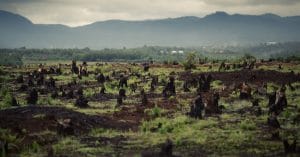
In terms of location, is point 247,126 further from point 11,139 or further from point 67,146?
point 11,139

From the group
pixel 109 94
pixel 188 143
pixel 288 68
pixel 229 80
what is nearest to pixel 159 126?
pixel 188 143

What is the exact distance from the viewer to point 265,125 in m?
34.0

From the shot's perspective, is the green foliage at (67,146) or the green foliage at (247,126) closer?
the green foliage at (67,146)

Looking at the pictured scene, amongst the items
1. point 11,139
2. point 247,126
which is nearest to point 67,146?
point 11,139

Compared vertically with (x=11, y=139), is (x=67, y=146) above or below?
below

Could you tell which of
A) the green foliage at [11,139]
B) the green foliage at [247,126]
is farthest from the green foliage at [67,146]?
the green foliage at [247,126]

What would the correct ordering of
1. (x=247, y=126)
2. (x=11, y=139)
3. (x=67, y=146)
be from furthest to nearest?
(x=247, y=126) → (x=67, y=146) → (x=11, y=139)

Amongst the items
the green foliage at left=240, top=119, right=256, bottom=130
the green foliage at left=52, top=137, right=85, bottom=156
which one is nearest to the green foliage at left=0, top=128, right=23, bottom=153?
the green foliage at left=52, top=137, right=85, bottom=156

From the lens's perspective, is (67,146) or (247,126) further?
(247,126)

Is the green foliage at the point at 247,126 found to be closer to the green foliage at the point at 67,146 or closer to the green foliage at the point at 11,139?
the green foliage at the point at 67,146

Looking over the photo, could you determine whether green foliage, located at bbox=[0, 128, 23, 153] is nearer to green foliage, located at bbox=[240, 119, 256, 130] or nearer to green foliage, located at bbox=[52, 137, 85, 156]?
green foliage, located at bbox=[52, 137, 85, 156]

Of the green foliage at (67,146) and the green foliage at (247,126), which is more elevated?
the green foliage at (247,126)

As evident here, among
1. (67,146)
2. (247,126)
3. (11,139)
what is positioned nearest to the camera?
(11,139)

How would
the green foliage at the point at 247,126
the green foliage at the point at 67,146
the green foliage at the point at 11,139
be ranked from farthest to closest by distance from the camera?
the green foliage at the point at 247,126
the green foliage at the point at 11,139
the green foliage at the point at 67,146
